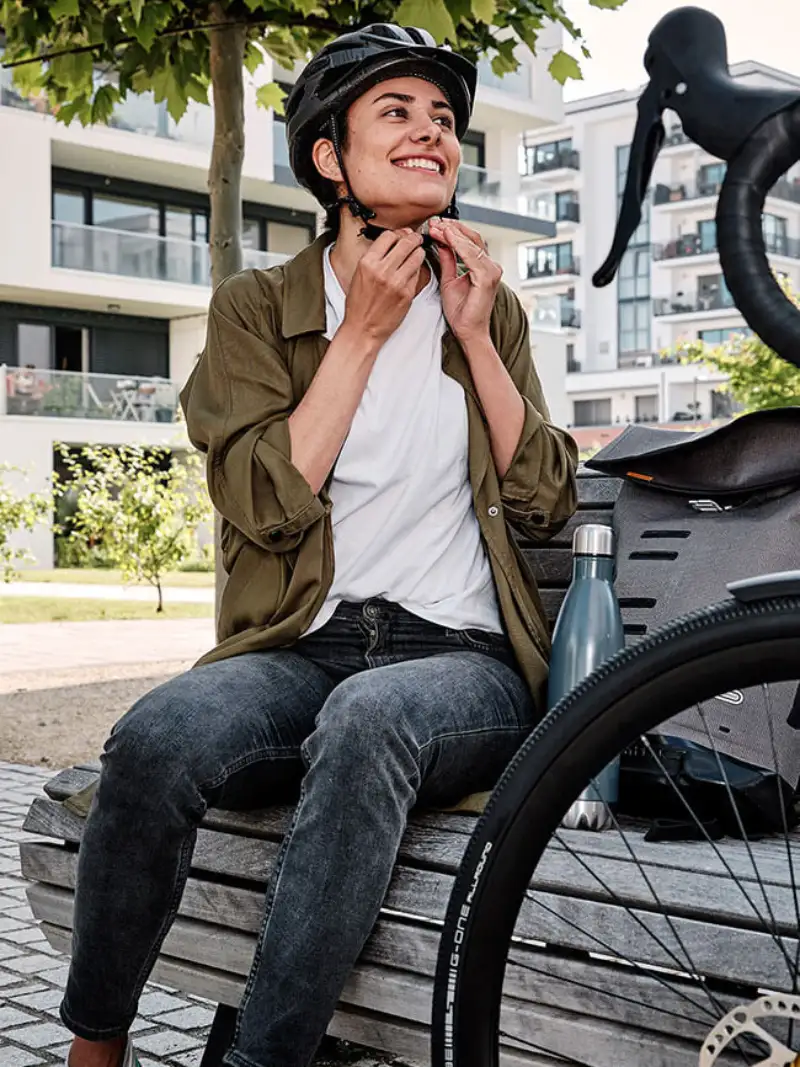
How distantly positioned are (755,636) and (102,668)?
32.8ft

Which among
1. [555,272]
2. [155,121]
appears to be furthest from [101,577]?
[555,272]

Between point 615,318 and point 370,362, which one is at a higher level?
point 615,318

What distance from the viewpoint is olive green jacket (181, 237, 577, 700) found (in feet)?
8.91

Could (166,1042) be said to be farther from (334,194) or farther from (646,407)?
(646,407)

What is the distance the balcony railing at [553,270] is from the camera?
7550cm

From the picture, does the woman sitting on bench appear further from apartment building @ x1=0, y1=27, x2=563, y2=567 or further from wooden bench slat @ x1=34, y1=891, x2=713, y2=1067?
apartment building @ x1=0, y1=27, x2=563, y2=567

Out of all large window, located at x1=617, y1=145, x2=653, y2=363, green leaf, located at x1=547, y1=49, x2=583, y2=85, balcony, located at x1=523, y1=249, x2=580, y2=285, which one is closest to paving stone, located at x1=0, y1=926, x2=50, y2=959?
green leaf, located at x1=547, y1=49, x2=583, y2=85

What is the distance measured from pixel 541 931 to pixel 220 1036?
71cm

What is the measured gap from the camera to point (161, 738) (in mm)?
2389

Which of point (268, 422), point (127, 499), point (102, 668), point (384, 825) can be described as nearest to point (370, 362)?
point (268, 422)

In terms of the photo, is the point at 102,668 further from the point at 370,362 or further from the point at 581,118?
the point at 581,118

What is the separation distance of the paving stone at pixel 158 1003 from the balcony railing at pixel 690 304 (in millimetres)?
66312

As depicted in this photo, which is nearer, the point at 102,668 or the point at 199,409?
the point at 199,409

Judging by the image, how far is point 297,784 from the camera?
2631mm
